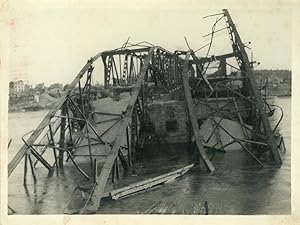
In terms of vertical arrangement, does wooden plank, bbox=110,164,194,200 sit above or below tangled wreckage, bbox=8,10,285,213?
below

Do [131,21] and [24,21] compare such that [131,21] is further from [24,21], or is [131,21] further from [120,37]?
[24,21]

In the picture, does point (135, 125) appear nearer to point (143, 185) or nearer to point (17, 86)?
point (143, 185)

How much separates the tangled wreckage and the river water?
19 cm

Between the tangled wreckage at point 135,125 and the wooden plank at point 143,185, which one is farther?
the tangled wreckage at point 135,125

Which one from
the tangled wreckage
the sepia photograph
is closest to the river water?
the sepia photograph

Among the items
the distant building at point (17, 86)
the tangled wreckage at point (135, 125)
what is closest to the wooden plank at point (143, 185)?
the tangled wreckage at point (135, 125)

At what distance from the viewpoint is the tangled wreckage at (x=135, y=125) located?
272 inches

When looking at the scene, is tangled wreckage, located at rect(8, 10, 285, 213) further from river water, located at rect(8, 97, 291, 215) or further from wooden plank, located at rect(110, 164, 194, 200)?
river water, located at rect(8, 97, 291, 215)

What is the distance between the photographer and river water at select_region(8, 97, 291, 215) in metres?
5.84

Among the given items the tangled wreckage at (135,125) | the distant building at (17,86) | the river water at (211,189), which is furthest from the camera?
the tangled wreckage at (135,125)

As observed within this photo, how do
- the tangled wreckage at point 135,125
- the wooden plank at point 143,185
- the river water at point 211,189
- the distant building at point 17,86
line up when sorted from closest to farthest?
the distant building at point 17,86 < the river water at point 211,189 < the wooden plank at point 143,185 < the tangled wreckage at point 135,125

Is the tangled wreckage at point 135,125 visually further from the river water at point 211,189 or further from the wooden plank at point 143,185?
the river water at point 211,189

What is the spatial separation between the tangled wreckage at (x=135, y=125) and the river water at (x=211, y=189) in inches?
7.3

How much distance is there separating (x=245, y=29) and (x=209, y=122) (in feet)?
15.5
